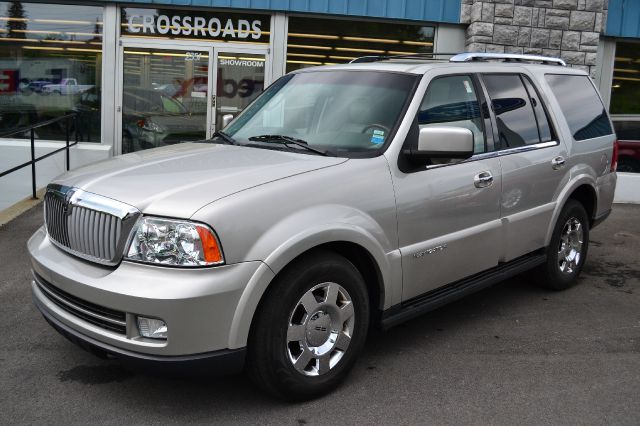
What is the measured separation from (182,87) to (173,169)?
7.60 meters

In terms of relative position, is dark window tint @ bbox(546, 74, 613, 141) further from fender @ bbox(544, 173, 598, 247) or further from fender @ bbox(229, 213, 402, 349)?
fender @ bbox(229, 213, 402, 349)

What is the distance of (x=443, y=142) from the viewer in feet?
12.7

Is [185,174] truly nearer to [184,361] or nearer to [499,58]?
[184,361]

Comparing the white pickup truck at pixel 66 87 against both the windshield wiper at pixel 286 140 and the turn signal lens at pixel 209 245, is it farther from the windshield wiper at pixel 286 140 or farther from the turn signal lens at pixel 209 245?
the turn signal lens at pixel 209 245

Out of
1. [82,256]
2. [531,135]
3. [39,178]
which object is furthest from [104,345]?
[39,178]

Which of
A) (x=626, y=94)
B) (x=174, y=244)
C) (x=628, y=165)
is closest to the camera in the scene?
(x=174, y=244)

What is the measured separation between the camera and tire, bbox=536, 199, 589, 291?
18.0 ft

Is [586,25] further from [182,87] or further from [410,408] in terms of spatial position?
[410,408]

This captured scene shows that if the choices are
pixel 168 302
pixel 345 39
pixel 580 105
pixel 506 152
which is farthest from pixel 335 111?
pixel 345 39

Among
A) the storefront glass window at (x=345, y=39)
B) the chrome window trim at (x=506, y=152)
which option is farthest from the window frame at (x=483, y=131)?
the storefront glass window at (x=345, y=39)

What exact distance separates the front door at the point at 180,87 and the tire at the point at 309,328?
774cm

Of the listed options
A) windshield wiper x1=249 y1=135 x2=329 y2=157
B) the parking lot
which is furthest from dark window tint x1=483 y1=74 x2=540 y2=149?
windshield wiper x1=249 y1=135 x2=329 y2=157

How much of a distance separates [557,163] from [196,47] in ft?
23.3

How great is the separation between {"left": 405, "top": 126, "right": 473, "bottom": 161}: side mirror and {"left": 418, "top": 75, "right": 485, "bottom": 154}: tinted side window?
11.4 inches
